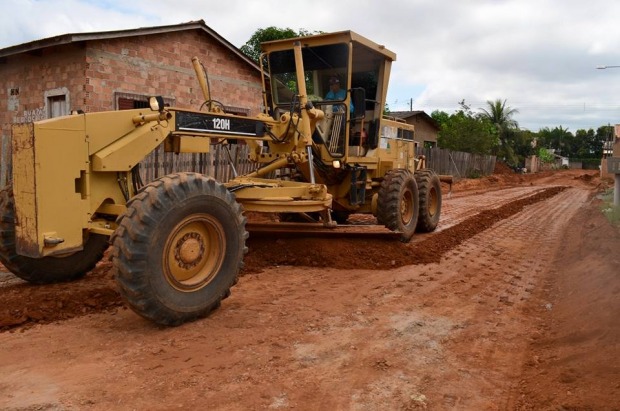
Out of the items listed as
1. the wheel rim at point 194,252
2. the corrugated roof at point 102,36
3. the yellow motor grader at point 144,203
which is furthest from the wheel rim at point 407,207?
the corrugated roof at point 102,36

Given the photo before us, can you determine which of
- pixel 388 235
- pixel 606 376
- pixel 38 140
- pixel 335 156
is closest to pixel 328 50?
pixel 335 156

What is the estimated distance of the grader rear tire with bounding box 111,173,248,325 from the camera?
4.11 metres

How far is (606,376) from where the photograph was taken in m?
3.48

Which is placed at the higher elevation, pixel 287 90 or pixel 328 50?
pixel 328 50

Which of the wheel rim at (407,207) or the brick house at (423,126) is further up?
the brick house at (423,126)

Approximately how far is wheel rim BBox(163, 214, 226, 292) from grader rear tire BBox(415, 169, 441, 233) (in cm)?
562

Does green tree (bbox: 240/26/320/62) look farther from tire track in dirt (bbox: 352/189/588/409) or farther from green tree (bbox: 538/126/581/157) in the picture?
green tree (bbox: 538/126/581/157)

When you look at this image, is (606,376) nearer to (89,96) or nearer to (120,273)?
(120,273)

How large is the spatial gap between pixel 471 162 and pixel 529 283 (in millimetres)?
28298

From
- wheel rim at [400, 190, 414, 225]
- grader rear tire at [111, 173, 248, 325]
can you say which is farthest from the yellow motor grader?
wheel rim at [400, 190, 414, 225]

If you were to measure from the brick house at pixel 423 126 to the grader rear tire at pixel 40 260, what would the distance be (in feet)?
101

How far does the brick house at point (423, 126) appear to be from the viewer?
3538 centimetres

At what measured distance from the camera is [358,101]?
312 inches

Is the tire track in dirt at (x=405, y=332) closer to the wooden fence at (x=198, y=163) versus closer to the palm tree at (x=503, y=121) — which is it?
the wooden fence at (x=198, y=163)
